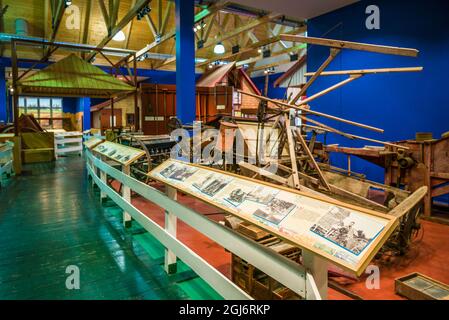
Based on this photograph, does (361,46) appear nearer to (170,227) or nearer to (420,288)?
(420,288)

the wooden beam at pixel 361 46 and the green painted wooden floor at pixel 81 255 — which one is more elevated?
the wooden beam at pixel 361 46

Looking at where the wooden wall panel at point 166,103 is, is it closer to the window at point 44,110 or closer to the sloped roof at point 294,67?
the sloped roof at point 294,67

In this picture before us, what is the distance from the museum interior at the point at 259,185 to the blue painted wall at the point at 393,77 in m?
0.02

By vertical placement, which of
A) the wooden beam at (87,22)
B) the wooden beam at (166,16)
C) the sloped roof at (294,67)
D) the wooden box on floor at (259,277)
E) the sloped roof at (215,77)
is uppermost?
the wooden beam at (87,22)

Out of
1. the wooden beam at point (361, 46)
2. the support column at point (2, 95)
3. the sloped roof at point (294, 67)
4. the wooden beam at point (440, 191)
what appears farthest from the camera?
the support column at point (2, 95)

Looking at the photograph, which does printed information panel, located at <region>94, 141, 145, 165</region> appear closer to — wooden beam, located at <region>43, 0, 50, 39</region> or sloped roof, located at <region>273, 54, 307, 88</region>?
wooden beam, located at <region>43, 0, 50, 39</region>

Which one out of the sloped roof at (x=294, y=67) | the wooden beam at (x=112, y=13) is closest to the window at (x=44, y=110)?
the wooden beam at (x=112, y=13)

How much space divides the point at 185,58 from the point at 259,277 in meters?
5.55

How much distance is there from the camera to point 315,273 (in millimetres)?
1499

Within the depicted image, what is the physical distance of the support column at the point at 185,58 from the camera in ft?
22.4

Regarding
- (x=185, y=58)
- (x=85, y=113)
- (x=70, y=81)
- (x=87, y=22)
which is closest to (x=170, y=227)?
(x=185, y=58)

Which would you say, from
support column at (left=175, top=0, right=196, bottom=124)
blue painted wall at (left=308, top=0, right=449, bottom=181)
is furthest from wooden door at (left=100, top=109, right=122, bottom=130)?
blue painted wall at (left=308, top=0, right=449, bottom=181)
